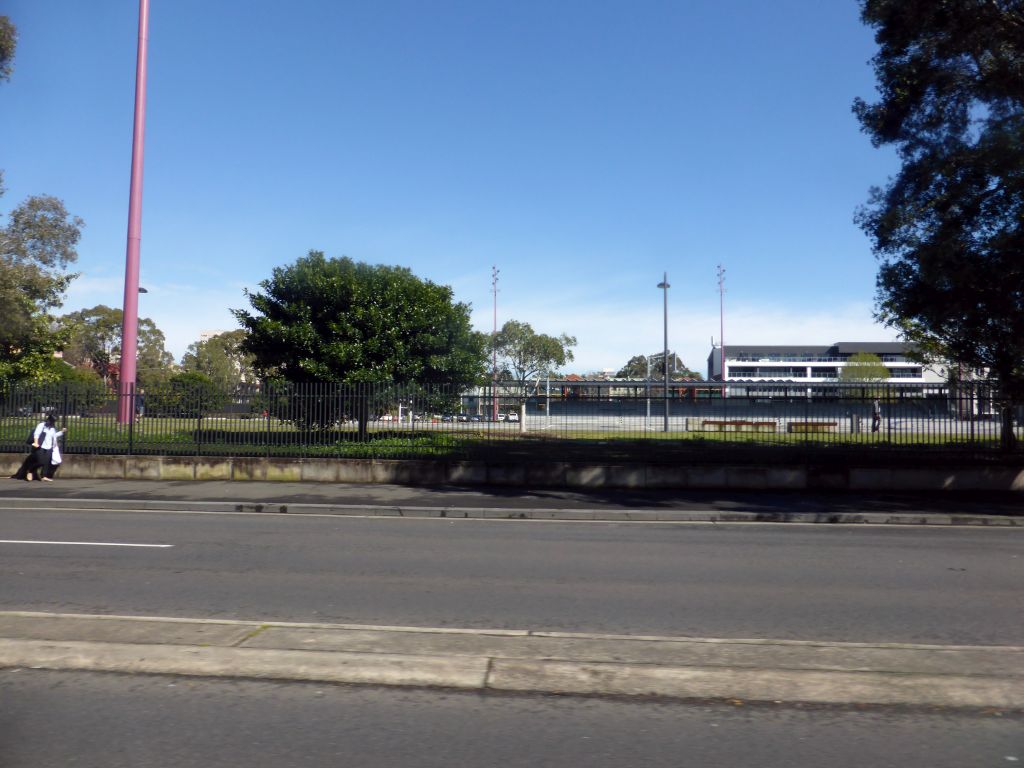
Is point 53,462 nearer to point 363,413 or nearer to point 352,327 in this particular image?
point 363,413

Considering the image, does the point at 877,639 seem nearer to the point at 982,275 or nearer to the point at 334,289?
the point at 982,275

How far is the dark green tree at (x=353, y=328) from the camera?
75.6 feet

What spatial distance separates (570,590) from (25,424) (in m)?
16.8

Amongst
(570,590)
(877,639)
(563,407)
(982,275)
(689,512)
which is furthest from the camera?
(563,407)

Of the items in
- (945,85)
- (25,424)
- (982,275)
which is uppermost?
(945,85)

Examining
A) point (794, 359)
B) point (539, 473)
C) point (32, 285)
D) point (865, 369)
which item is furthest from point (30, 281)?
point (794, 359)

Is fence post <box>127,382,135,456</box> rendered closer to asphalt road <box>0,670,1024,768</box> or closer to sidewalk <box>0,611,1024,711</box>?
sidewalk <box>0,611,1024,711</box>

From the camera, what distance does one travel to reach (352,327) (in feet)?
75.6

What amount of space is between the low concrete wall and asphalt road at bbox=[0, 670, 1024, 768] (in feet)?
44.7

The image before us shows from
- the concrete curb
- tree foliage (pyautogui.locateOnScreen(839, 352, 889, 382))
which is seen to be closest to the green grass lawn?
the concrete curb

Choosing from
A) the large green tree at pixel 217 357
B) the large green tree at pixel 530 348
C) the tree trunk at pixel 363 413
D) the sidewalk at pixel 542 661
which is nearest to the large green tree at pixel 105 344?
the large green tree at pixel 217 357

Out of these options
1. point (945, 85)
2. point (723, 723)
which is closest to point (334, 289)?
point (945, 85)

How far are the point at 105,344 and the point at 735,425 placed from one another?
6635cm

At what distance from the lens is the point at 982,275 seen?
51.9 feet
